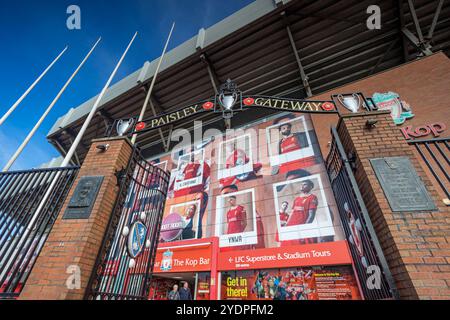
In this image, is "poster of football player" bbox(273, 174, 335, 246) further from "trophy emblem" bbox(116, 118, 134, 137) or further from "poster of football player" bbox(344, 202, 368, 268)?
"trophy emblem" bbox(116, 118, 134, 137)

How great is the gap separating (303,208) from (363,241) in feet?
20.0

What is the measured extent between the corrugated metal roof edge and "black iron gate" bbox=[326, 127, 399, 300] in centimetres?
967

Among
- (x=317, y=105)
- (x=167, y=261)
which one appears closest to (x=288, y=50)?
(x=317, y=105)

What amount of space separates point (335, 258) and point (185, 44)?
44.2 feet

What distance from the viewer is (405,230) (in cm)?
259

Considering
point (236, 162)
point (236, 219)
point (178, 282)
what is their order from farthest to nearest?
point (236, 162) < point (178, 282) < point (236, 219)

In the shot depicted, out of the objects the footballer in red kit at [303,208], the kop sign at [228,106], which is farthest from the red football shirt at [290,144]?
the kop sign at [228,106]

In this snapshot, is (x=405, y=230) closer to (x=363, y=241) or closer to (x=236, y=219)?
(x=363, y=241)

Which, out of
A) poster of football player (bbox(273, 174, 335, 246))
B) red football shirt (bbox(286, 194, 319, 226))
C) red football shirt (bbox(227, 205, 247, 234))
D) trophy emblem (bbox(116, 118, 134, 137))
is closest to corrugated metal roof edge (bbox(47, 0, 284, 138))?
trophy emblem (bbox(116, 118, 134, 137))

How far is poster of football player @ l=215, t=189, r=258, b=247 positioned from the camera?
374 inches

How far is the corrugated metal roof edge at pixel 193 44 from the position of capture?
424 inches

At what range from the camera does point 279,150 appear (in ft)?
36.5

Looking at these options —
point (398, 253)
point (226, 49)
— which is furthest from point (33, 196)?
point (226, 49)
